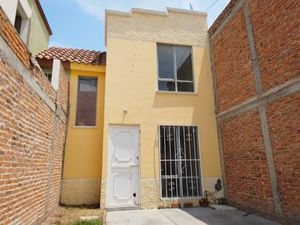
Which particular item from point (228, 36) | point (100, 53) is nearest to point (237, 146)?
point (228, 36)

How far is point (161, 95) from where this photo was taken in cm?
782

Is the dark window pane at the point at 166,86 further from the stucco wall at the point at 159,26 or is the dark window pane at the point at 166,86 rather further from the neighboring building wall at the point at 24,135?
the neighboring building wall at the point at 24,135

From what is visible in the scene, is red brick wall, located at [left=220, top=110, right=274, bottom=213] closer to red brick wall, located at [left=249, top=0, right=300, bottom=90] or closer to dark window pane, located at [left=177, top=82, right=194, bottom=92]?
red brick wall, located at [left=249, top=0, right=300, bottom=90]

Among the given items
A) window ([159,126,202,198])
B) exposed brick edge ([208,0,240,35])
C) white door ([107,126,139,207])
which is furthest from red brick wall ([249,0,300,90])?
white door ([107,126,139,207])

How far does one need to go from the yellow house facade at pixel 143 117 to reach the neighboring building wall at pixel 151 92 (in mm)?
32

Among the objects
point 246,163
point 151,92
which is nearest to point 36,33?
point 151,92

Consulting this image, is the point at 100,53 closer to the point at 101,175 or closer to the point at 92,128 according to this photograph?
the point at 92,128

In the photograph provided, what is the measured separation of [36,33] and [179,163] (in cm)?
696

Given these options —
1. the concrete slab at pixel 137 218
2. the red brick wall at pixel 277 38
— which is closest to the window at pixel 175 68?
the red brick wall at pixel 277 38

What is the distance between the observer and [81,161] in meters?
7.30

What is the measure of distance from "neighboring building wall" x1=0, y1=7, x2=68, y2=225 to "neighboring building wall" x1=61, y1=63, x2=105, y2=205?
1127 mm

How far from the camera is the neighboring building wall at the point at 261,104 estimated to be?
499 centimetres

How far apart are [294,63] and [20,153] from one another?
224 inches

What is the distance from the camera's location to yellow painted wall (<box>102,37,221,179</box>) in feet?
24.0
